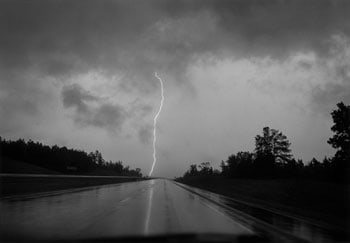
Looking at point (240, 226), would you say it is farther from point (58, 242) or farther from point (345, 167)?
point (345, 167)

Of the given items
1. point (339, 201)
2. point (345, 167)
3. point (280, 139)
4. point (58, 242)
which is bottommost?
point (58, 242)

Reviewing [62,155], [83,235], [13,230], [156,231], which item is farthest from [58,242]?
[62,155]

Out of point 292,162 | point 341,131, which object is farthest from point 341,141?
point 292,162

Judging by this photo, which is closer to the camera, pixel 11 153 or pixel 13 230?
pixel 13 230

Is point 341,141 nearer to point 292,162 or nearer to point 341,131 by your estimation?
point 341,131

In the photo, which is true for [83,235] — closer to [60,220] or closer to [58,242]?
[58,242]

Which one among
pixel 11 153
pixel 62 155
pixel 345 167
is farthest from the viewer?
pixel 62 155

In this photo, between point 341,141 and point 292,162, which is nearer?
point 341,141

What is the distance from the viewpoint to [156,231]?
1162 centimetres

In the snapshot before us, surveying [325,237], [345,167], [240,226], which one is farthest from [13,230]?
[345,167]

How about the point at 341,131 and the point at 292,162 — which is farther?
the point at 292,162

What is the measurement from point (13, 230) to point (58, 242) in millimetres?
2388

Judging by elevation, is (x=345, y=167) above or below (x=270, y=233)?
above

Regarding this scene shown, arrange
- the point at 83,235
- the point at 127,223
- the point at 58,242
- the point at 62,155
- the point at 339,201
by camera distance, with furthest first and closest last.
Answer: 1. the point at 62,155
2. the point at 339,201
3. the point at 127,223
4. the point at 83,235
5. the point at 58,242
